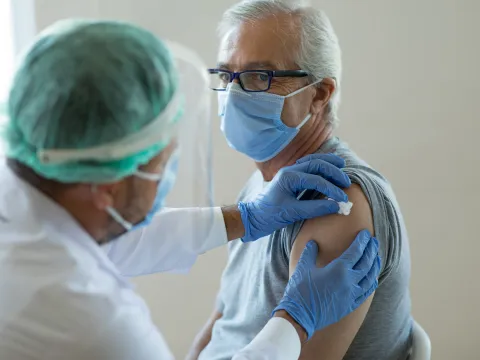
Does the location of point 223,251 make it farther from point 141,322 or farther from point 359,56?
point 141,322

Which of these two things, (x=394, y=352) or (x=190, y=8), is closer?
(x=394, y=352)

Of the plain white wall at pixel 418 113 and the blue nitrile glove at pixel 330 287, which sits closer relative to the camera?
the blue nitrile glove at pixel 330 287

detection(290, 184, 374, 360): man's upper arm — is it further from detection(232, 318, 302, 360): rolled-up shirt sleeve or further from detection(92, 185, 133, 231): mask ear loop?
detection(92, 185, 133, 231): mask ear loop

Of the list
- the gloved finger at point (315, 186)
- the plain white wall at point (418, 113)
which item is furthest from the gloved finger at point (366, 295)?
the plain white wall at point (418, 113)

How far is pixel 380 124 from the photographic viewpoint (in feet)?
7.81

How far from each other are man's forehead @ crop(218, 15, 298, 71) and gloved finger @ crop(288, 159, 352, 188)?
28 cm

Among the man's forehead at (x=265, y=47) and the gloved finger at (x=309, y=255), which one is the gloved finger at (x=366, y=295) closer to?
the gloved finger at (x=309, y=255)

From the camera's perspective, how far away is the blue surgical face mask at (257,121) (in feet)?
5.23

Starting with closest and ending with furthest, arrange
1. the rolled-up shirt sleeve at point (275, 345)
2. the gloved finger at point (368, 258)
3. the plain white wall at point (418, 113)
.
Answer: the rolled-up shirt sleeve at point (275, 345), the gloved finger at point (368, 258), the plain white wall at point (418, 113)

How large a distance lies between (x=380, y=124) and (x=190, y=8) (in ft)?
2.95

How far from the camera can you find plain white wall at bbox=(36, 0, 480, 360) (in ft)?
7.62

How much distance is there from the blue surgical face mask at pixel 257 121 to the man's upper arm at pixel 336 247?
0.92ft

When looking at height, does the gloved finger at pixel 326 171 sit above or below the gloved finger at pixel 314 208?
above

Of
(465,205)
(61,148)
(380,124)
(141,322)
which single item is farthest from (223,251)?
(61,148)
